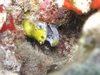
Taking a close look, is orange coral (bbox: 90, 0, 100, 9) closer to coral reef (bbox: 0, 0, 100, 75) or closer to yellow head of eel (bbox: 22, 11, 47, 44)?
coral reef (bbox: 0, 0, 100, 75)

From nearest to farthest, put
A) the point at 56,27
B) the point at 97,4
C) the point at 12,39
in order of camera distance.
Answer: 1. the point at 97,4
2. the point at 12,39
3. the point at 56,27

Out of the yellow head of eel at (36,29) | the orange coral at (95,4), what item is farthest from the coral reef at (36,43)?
the orange coral at (95,4)

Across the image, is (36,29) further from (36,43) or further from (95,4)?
(95,4)

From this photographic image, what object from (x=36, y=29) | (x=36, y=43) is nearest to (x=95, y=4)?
(x=36, y=29)

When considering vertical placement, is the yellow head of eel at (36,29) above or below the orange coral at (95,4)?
above

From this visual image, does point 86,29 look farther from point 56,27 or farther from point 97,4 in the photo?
point 56,27

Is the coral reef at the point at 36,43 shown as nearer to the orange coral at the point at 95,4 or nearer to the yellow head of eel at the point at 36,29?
the yellow head of eel at the point at 36,29

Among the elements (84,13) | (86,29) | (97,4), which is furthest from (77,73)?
(84,13)

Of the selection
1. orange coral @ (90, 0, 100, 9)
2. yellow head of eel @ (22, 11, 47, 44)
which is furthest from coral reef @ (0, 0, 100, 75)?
orange coral @ (90, 0, 100, 9)
